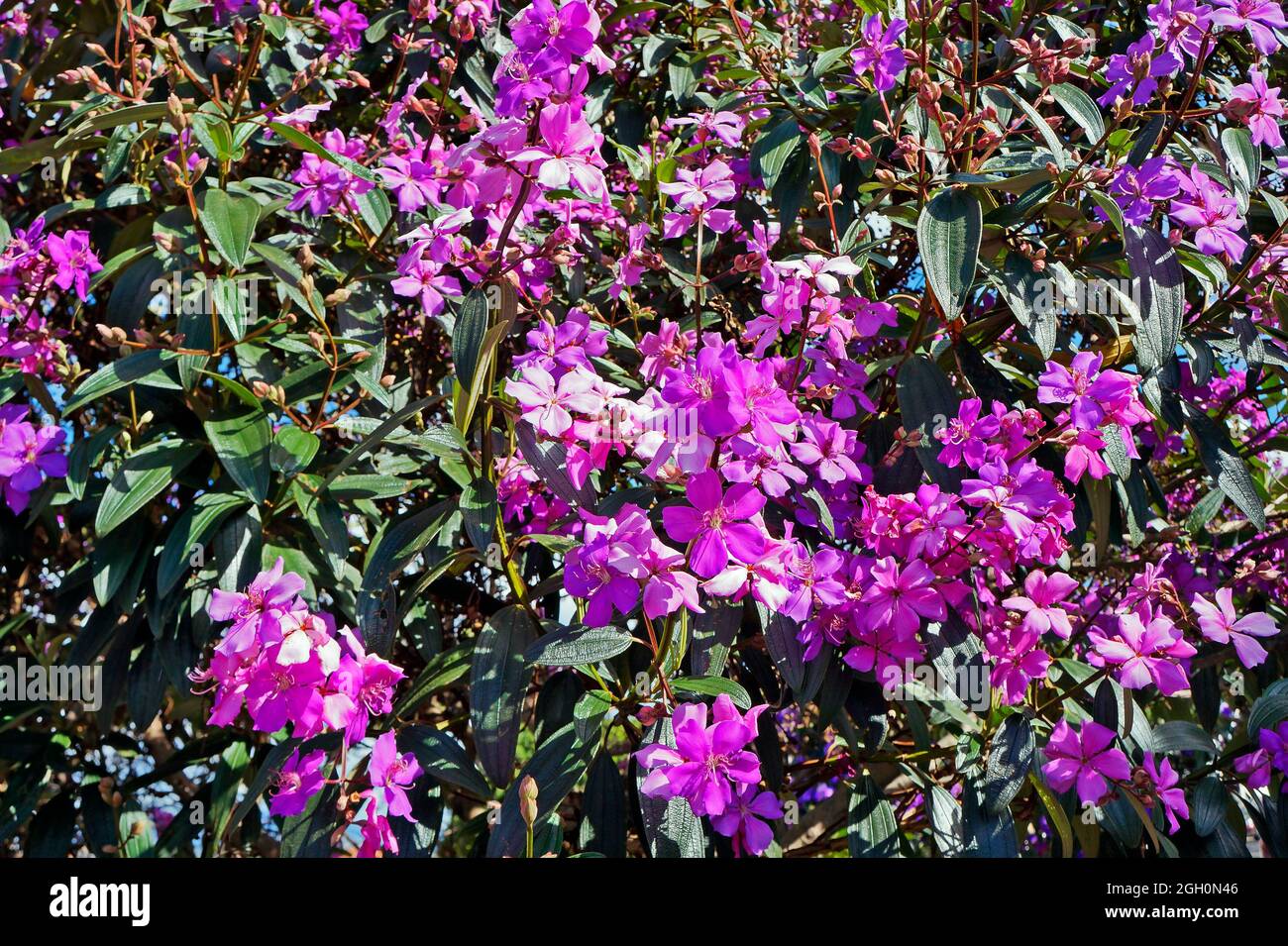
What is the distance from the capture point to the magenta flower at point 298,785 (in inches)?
53.8

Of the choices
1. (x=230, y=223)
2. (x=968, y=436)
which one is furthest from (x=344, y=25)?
(x=968, y=436)

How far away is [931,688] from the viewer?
1.70m

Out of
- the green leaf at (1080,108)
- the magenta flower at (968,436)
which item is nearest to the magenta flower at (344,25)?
the green leaf at (1080,108)

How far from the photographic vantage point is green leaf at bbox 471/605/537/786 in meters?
1.38

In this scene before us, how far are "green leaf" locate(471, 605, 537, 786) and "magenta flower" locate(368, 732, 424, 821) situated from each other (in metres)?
0.10

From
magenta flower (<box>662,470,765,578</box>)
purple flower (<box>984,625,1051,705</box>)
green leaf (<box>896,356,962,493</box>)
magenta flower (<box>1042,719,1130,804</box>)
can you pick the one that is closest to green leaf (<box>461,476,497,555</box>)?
magenta flower (<box>662,470,765,578</box>)

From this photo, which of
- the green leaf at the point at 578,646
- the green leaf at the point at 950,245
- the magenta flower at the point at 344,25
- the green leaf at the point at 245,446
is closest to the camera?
the green leaf at the point at 578,646

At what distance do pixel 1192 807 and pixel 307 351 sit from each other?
5.35 feet

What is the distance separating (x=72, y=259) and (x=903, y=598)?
1588 millimetres

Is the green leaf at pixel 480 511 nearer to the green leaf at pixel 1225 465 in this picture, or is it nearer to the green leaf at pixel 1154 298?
the green leaf at pixel 1154 298

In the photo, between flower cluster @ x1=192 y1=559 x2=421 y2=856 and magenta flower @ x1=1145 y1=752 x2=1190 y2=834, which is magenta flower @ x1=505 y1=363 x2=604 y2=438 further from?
magenta flower @ x1=1145 y1=752 x2=1190 y2=834

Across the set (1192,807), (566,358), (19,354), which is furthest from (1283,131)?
(19,354)

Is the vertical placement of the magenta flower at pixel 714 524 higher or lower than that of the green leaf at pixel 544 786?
higher

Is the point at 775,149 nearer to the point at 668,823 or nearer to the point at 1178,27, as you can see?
the point at 1178,27
